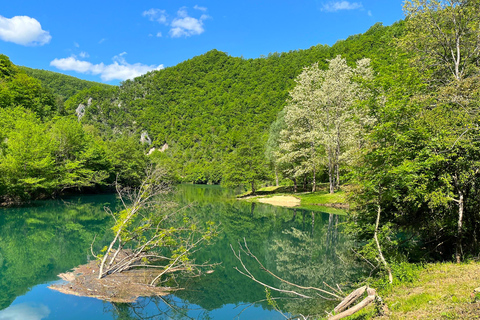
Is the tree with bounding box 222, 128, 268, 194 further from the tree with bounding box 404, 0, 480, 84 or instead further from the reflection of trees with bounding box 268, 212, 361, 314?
the tree with bounding box 404, 0, 480, 84

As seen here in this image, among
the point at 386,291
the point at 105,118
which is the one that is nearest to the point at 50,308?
the point at 386,291

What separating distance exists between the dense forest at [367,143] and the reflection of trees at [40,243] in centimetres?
665

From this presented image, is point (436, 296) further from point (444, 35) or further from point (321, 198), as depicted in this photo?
point (321, 198)

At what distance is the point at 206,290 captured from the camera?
430 inches

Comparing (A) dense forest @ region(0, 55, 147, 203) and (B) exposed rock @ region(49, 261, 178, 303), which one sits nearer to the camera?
(B) exposed rock @ region(49, 261, 178, 303)

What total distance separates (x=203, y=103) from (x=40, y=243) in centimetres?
13507

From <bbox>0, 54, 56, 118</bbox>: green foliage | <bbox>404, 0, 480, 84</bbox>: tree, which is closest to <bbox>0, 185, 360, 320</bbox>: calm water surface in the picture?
<bbox>404, 0, 480, 84</bbox>: tree

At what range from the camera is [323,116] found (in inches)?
1423

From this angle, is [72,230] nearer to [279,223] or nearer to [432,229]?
[279,223]

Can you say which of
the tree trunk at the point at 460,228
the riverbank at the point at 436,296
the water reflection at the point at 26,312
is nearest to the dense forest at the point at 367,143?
the tree trunk at the point at 460,228

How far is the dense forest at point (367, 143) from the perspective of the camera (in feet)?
30.7

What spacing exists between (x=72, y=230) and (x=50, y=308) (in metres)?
14.5

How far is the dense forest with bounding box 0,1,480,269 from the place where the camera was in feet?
30.7

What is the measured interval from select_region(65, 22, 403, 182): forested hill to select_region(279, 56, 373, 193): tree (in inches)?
2357
